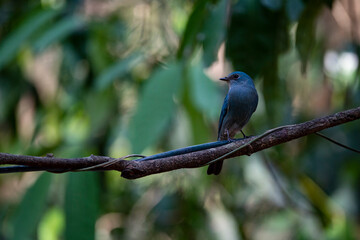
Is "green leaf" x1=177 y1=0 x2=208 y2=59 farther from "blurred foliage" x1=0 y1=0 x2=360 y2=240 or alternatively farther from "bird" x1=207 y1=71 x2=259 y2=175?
"bird" x1=207 y1=71 x2=259 y2=175

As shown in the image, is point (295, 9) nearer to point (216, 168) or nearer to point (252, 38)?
point (252, 38)

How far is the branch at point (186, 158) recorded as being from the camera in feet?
5.08

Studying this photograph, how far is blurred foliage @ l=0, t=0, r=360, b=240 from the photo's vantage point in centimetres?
298

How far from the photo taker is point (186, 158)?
1.71 m

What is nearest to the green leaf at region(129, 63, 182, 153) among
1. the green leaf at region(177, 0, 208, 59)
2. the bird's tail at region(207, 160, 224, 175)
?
the green leaf at region(177, 0, 208, 59)

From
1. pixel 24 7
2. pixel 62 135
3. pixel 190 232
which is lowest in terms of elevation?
pixel 190 232

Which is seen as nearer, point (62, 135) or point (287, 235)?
point (62, 135)

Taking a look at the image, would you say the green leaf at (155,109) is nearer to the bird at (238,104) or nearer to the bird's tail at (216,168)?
the bird at (238,104)

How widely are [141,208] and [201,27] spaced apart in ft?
9.28

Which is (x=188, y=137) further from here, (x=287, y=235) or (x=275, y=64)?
(x=287, y=235)

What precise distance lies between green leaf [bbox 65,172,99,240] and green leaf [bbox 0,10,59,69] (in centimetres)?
132

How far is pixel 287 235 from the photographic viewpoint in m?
6.50

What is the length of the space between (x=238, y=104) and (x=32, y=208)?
4.90 feet

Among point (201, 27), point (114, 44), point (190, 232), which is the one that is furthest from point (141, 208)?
point (201, 27)
